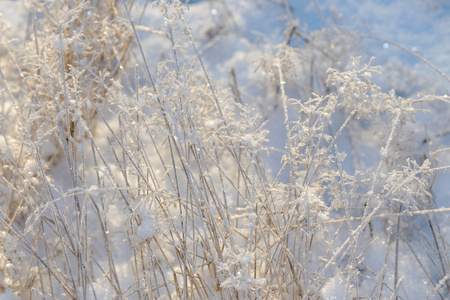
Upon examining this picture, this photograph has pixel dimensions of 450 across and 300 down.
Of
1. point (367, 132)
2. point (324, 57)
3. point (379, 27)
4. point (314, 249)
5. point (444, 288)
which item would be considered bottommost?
point (444, 288)

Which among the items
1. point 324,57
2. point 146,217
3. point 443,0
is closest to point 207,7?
point 324,57

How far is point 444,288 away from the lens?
124 cm

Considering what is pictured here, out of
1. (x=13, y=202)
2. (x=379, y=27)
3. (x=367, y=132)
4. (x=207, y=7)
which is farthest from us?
(x=207, y=7)

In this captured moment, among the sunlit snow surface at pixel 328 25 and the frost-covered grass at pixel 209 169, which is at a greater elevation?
the sunlit snow surface at pixel 328 25

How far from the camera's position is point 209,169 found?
148 cm

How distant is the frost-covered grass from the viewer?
36.8 inches

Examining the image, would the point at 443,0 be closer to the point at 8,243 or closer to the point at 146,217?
the point at 146,217

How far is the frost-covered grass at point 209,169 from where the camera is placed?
0.93 meters

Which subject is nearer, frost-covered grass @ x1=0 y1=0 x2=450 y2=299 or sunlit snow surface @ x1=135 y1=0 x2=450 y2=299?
frost-covered grass @ x1=0 y1=0 x2=450 y2=299

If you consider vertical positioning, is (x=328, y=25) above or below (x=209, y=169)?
above

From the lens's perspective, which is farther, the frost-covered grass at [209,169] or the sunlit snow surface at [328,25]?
the sunlit snow surface at [328,25]

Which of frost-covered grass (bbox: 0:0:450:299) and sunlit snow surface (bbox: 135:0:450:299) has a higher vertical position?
sunlit snow surface (bbox: 135:0:450:299)

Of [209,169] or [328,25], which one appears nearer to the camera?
[209,169]

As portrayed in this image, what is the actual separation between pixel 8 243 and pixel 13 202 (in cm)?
30
